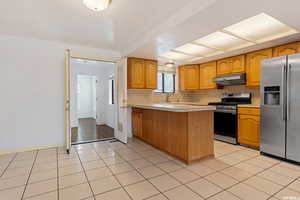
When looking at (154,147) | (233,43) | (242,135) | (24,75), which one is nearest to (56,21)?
(24,75)

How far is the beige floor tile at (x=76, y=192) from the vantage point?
5.66 ft

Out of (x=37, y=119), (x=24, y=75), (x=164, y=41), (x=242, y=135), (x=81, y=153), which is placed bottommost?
(x=81, y=153)

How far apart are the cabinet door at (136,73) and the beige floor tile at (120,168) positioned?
218 centimetres

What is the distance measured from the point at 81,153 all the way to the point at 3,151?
152cm

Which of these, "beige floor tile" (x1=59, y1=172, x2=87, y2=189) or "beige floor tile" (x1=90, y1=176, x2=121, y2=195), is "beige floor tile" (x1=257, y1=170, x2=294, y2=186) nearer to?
"beige floor tile" (x1=90, y1=176, x2=121, y2=195)

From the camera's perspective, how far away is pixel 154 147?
11.2 feet

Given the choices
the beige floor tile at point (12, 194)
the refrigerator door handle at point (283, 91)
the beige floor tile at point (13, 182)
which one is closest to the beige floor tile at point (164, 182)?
the beige floor tile at point (12, 194)

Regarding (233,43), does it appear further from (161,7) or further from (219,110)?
(161,7)

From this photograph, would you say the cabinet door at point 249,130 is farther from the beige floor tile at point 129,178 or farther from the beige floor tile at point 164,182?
the beige floor tile at point 129,178

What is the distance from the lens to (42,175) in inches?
87.1

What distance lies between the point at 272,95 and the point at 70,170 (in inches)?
147

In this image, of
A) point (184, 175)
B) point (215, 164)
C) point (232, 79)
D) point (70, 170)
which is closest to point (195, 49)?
point (232, 79)

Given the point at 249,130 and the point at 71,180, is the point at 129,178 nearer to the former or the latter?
the point at 71,180

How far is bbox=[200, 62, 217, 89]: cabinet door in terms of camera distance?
4.53 metres
